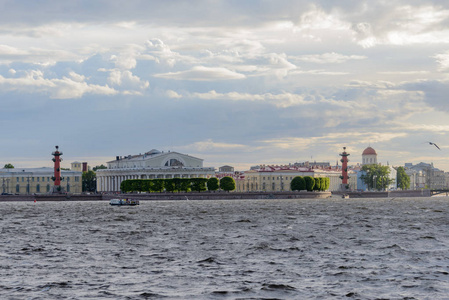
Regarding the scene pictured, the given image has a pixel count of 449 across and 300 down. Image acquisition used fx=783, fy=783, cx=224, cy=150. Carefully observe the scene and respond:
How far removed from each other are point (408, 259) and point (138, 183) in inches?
4062

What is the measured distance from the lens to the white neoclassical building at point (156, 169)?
473ft

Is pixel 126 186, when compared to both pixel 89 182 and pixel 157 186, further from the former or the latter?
pixel 89 182

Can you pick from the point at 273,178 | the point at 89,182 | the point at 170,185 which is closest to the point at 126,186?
the point at 170,185

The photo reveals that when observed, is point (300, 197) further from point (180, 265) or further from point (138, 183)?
point (180, 265)

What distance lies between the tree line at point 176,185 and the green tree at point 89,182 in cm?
3839

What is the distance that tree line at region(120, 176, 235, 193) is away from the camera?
124 m

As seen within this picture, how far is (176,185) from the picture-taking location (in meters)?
124

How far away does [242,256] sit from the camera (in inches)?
1048

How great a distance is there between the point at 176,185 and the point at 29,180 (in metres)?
41.6

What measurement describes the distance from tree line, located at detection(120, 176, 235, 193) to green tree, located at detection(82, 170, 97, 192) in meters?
38.4

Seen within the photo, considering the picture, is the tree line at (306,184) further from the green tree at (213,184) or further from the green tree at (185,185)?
the green tree at (185,185)

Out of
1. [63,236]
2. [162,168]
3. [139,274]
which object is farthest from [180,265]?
[162,168]

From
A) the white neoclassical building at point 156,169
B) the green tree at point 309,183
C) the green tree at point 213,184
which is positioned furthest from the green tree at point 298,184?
the white neoclassical building at point 156,169

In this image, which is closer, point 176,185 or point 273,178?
point 176,185
